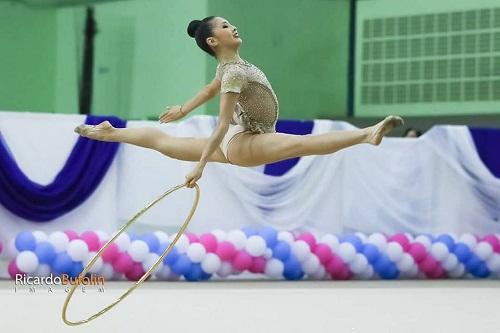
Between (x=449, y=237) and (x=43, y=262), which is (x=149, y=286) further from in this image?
(x=449, y=237)

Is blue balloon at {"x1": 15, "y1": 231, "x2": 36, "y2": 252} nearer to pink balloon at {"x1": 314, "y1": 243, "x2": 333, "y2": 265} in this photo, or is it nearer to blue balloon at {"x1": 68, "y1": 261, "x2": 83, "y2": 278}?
blue balloon at {"x1": 68, "y1": 261, "x2": 83, "y2": 278}

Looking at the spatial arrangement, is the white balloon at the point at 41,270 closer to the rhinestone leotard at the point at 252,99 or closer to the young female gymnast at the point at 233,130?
the young female gymnast at the point at 233,130

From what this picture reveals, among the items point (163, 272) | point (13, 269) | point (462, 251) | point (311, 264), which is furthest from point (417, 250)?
point (13, 269)

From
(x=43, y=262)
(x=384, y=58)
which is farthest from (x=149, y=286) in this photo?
(x=384, y=58)

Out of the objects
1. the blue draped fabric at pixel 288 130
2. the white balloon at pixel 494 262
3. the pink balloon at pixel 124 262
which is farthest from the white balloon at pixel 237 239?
the white balloon at pixel 494 262

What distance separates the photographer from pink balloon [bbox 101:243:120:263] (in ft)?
27.7

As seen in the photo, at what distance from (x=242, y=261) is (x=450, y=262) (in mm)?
2270

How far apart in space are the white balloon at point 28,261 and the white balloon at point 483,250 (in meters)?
4.43

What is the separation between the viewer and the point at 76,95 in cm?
1145

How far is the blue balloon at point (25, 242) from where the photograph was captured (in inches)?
326

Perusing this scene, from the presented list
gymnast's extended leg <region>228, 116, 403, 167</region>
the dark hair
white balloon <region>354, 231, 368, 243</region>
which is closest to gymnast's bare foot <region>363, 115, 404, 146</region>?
gymnast's extended leg <region>228, 116, 403, 167</region>

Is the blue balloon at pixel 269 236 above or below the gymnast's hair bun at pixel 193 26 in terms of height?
below
